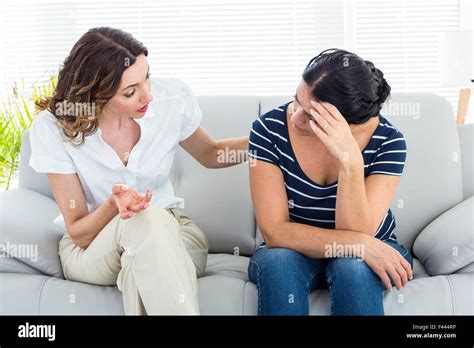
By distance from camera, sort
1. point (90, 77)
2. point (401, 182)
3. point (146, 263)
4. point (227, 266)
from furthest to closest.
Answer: point (401, 182)
point (227, 266)
point (90, 77)
point (146, 263)

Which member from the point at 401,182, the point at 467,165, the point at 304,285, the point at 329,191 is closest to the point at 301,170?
the point at 329,191

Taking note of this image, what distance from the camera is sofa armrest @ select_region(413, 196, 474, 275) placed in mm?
1961

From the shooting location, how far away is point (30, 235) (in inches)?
79.0

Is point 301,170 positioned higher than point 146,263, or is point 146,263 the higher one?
point 301,170

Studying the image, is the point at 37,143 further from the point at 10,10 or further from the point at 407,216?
the point at 10,10

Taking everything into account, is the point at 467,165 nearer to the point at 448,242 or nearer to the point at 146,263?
the point at 448,242

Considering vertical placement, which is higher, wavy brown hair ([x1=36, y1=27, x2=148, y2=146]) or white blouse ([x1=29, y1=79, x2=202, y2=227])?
wavy brown hair ([x1=36, y1=27, x2=148, y2=146])

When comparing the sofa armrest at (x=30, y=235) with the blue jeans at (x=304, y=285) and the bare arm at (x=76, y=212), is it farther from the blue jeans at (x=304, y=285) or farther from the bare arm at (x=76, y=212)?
the blue jeans at (x=304, y=285)

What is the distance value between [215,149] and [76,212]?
492 mm

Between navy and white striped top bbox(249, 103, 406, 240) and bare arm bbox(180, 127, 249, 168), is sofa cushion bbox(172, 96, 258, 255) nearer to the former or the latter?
bare arm bbox(180, 127, 249, 168)

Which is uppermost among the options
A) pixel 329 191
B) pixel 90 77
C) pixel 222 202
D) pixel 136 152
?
pixel 90 77

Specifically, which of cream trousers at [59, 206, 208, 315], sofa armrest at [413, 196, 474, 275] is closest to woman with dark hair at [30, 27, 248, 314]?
cream trousers at [59, 206, 208, 315]
